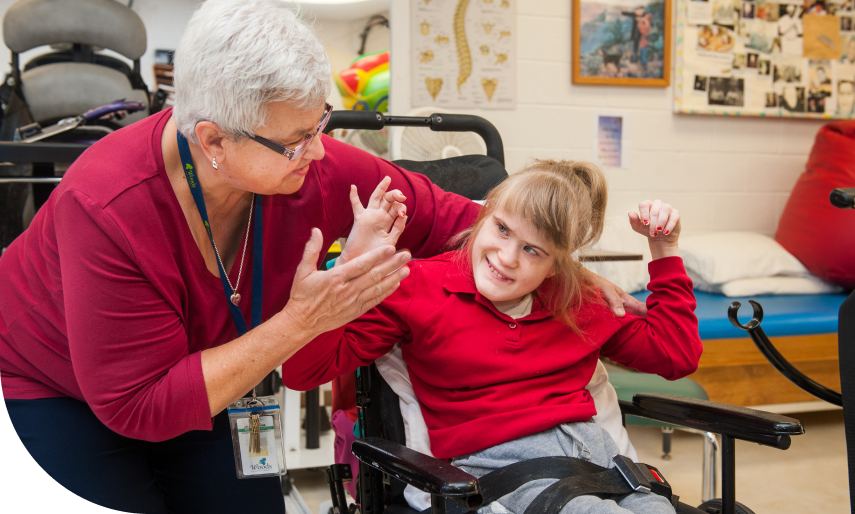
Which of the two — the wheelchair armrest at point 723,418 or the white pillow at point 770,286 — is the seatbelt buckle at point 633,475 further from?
the white pillow at point 770,286

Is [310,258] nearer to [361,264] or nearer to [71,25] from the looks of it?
[361,264]

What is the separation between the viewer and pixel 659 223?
1.30 m

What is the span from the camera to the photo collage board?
9.82 feet

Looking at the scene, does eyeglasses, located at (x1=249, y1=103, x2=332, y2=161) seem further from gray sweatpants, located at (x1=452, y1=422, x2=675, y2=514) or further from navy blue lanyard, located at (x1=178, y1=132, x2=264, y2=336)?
gray sweatpants, located at (x1=452, y1=422, x2=675, y2=514)

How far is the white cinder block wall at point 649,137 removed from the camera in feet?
9.26

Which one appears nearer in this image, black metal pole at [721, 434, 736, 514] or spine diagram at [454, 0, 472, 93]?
black metal pole at [721, 434, 736, 514]

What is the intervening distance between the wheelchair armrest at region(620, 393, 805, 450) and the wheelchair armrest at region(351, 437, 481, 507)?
1.73ft

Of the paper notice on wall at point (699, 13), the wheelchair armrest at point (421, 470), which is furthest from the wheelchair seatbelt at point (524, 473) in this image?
the paper notice on wall at point (699, 13)

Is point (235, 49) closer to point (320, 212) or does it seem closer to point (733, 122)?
point (320, 212)

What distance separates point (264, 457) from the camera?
1.22 metres

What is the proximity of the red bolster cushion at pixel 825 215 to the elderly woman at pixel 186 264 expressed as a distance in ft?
7.66

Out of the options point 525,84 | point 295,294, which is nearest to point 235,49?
point 295,294

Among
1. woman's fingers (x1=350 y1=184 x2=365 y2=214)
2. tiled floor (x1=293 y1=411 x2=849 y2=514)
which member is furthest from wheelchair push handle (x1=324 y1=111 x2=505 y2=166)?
tiled floor (x1=293 y1=411 x2=849 y2=514)

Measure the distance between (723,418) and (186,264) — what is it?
3.13 ft
